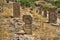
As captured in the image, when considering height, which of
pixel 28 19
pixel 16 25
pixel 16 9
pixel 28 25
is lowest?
pixel 16 25

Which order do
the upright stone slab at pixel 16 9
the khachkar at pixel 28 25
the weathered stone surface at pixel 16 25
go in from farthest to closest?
the upright stone slab at pixel 16 9
the weathered stone surface at pixel 16 25
the khachkar at pixel 28 25

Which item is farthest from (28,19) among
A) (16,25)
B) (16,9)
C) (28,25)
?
(16,9)

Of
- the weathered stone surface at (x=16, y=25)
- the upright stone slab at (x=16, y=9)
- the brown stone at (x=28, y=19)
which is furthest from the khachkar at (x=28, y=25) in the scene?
the upright stone slab at (x=16, y=9)

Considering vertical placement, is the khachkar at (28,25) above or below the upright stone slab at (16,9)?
below

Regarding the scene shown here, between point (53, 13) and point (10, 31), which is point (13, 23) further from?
point (53, 13)

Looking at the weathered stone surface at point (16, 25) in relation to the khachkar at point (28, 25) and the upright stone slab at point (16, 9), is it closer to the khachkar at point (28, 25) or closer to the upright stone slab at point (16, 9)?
the khachkar at point (28, 25)

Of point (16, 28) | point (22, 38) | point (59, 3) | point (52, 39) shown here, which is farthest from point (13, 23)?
point (59, 3)

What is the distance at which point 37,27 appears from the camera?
1384 centimetres

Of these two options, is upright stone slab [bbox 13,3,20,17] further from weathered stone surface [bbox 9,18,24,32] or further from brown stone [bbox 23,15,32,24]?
brown stone [bbox 23,15,32,24]

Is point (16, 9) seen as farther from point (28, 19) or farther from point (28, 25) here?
point (28, 25)

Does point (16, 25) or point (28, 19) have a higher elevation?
point (28, 19)

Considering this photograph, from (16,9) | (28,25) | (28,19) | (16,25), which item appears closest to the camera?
(28,25)

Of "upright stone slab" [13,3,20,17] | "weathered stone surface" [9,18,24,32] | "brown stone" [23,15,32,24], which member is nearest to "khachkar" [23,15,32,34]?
"brown stone" [23,15,32,24]

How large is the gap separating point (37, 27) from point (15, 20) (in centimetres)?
106
